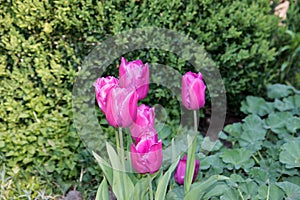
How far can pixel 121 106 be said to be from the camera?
4.50 ft

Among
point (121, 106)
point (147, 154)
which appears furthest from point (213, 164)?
point (121, 106)

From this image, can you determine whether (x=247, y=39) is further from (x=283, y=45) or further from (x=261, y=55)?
(x=283, y=45)

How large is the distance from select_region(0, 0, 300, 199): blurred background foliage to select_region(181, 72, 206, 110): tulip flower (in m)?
0.95

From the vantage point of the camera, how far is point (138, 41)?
7.81 feet

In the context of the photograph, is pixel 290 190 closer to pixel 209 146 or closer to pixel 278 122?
pixel 209 146

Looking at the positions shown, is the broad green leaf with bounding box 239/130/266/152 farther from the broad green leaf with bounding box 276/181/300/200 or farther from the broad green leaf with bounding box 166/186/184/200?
the broad green leaf with bounding box 166/186/184/200

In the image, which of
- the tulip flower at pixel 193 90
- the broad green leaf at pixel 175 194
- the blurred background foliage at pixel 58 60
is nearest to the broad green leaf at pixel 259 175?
the broad green leaf at pixel 175 194

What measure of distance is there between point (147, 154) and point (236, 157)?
3.08ft

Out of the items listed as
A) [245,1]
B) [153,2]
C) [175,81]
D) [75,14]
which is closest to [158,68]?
[175,81]

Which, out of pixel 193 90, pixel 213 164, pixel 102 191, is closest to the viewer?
pixel 193 90

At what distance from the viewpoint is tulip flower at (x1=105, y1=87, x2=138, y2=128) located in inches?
53.8

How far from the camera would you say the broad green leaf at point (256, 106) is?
283 cm

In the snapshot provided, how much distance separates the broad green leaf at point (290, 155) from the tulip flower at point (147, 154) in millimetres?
965

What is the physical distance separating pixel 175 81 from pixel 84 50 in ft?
1.69
